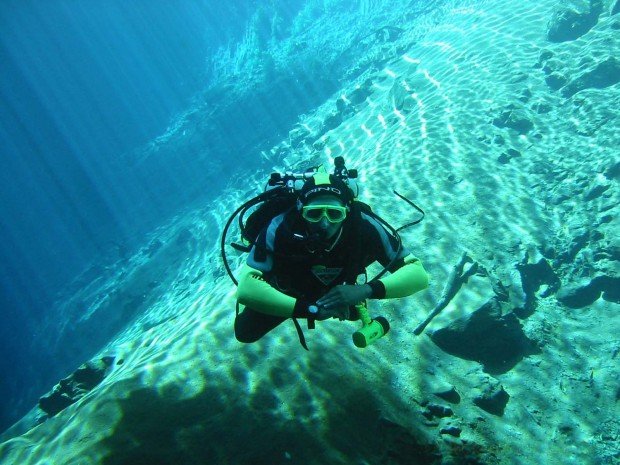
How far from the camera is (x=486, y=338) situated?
16.4 ft

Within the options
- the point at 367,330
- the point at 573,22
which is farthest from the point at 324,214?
the point at 573,22

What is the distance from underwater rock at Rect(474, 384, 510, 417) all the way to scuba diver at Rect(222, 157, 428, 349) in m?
1.95

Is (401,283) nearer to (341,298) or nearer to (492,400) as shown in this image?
(341,298)

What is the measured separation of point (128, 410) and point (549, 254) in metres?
7.30

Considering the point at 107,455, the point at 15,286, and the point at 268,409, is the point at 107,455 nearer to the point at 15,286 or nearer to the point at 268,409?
the point at 268,409

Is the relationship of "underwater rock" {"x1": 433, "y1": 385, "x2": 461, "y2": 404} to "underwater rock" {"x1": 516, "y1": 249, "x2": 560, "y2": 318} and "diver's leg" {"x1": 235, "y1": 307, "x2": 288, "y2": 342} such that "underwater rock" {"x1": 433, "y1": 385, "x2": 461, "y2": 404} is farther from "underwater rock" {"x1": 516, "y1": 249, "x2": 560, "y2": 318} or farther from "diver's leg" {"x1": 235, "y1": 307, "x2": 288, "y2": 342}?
"underwater rock" {"x1": 516, "y1": 249, "x2": 560, "y2": 318}

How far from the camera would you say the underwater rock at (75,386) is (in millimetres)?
6496

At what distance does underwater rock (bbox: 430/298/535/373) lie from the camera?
16.1 feet

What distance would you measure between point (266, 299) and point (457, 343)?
3.29 meters

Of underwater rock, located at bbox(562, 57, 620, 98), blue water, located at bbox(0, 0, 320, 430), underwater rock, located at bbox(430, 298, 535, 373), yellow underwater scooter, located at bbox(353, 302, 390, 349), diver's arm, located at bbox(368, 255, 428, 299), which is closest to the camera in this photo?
yellow underwater scooter, located at bbox(353, 302, 390, 349)

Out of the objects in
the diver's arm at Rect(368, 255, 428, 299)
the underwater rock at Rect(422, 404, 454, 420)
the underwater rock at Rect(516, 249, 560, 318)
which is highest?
the diver's arm at Rect(368, 255, 428, 299)

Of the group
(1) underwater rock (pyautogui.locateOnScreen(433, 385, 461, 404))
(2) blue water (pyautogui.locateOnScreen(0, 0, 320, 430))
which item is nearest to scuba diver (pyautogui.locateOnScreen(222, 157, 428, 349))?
(1) underwater rock (pyautogui.locateOnScreen(433, 385, 461, 404))

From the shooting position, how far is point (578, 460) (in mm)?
3869

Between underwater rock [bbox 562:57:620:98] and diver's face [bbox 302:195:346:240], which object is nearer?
diver's face [bbox 302:195:346:240]
